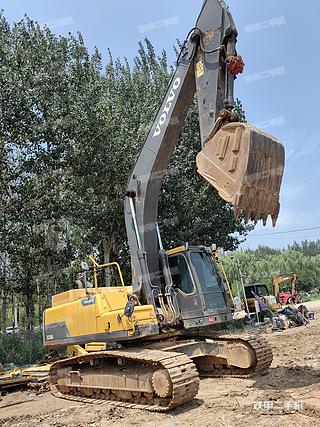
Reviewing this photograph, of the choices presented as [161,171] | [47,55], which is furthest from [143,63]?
[161,171]

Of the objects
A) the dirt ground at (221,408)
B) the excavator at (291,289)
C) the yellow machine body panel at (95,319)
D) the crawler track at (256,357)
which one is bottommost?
the dirt ground at (221,408)

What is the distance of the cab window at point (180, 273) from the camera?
8219 mm

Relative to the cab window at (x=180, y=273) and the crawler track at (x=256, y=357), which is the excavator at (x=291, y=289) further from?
the cab window at (x=180, y=273)

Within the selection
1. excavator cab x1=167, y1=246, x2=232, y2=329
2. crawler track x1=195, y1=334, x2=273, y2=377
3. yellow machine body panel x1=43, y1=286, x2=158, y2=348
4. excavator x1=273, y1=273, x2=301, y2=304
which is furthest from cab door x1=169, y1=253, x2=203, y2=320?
excavator x1=273, y1=273, x2=301, y2=304

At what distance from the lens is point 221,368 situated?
8883 millimetres

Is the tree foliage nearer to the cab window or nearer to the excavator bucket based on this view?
the cab window

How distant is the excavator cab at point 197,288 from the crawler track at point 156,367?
3.46 feet

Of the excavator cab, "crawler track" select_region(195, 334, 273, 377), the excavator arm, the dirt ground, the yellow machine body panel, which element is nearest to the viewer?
the dirt ground

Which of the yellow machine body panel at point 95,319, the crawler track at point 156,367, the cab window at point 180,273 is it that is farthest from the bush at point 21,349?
the cab window at point 180,273

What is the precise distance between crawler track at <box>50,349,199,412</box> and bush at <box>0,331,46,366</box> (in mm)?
7716

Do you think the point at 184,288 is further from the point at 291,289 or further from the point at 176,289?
the point at 291,289

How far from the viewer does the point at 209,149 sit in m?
6.60

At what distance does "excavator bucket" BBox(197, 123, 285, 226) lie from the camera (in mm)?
6035

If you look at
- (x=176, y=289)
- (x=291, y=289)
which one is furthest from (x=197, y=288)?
(x=291, y=289)
